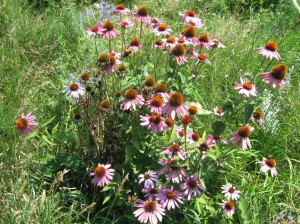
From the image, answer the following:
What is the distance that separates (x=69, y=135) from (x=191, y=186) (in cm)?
72

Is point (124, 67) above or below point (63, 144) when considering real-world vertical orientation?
above

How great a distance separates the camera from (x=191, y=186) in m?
1.70

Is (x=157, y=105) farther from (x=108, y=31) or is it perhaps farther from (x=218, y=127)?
(x=108, y=31)

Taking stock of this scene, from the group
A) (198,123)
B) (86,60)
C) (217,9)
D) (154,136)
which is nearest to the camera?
(154,136)

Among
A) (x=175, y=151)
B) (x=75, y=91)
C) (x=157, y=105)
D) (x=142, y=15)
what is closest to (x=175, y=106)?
(x=157, y=105)

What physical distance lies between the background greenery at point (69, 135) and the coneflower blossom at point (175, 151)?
0.32 m

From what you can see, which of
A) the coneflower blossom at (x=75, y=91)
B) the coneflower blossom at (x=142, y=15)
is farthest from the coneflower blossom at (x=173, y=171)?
the coneflower blossom at (x=142, y=15)

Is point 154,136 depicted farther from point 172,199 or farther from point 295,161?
point 295,161

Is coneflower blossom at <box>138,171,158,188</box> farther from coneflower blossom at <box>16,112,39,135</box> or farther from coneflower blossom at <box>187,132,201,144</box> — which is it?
coneflower blossom at <box>16,112,39,135</box>

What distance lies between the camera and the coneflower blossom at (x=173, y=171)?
1627 mm

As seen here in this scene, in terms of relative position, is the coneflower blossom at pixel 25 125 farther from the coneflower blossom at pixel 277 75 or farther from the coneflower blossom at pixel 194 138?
the coneflower blossom at pixel 277 75

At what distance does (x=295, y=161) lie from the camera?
248 centimetres

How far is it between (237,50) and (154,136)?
1.98m

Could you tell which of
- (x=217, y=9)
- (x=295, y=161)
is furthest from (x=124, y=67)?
(x=217, y=9)
